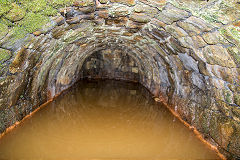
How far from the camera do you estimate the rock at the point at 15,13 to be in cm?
231

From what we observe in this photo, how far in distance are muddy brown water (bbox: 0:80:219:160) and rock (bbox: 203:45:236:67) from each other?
175 centimetres

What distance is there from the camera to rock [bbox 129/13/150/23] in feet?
10.7

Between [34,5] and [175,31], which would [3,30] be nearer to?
[34,5]

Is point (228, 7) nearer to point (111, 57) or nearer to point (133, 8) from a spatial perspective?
point (133, 8)

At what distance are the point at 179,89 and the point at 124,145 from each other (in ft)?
7.89

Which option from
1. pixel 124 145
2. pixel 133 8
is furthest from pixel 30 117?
→ pixel 133 8

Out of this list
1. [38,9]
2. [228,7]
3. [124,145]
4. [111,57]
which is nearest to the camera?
[228,7]

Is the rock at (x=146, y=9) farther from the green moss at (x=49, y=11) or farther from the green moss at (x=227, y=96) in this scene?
the green moss at (x=227, y=96)

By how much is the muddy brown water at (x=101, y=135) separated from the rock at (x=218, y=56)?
1749 mm

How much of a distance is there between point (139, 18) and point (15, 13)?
1.94m

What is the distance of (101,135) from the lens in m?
4.07

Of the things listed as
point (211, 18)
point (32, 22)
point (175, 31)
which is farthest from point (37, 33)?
point (211, 18)

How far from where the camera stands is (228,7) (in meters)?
2.13

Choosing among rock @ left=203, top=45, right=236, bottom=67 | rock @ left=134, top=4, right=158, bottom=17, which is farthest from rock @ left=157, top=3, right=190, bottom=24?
rock @ left=203, top=45, right=236, bottom=67
